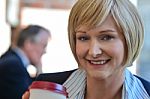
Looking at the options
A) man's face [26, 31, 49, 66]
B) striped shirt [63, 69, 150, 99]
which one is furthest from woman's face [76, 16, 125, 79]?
Answer: man's face [26, 31, 49, 66]

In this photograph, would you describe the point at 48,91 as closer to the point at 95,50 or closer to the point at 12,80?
the point at 95,50

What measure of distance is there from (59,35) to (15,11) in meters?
0.42

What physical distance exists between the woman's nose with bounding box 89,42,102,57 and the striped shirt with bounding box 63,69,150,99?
195 millimetres

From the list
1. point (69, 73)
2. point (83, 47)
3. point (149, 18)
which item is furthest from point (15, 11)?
point (83, 47)

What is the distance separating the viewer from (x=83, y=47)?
3.36 feet

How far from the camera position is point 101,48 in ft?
3.29

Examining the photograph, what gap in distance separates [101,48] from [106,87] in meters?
0.17

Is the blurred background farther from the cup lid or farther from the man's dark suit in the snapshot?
the cup lid

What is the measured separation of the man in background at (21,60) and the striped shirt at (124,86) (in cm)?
108

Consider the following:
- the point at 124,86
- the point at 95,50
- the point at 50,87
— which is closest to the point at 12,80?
the point at 124,86

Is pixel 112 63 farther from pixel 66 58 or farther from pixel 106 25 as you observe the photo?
pixel 66 58

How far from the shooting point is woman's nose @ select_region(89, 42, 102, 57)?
39.1 inches

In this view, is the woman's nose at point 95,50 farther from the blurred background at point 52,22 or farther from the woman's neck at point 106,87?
the blurred background at point 52,22

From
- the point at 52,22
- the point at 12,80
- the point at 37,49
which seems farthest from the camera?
the point at 52,22
